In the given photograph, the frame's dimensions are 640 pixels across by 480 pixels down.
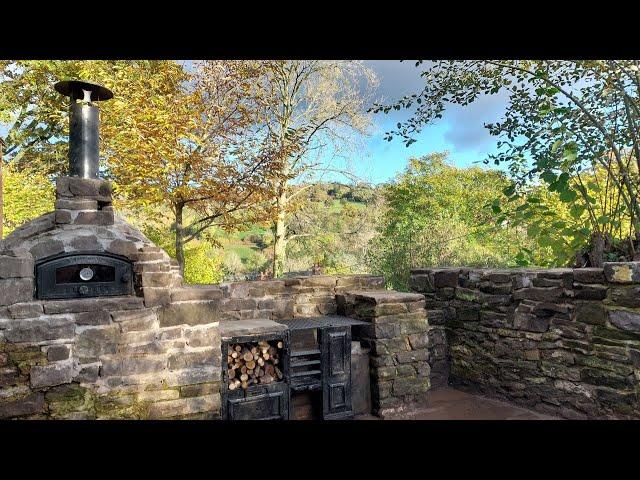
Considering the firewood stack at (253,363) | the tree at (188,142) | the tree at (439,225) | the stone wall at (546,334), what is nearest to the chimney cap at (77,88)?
the firewood stack at (253,363)

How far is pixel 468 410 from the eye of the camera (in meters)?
3.81

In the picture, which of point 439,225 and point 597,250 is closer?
point 597,250

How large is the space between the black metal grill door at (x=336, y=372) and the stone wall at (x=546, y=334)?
123 cm

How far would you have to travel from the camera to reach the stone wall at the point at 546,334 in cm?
318

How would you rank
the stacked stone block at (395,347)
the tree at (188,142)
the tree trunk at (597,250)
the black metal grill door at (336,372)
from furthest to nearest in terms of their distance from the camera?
the tree at (188,142)
the tree trunk at (597,250)
the stacked stone block at (395,347)
the black metal grill door at (336,372)

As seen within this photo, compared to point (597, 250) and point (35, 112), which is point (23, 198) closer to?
point (35, 112)

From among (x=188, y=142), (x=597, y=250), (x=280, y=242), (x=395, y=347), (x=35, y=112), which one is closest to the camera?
(x=395, y=347)

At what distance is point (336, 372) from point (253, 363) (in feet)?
2.20

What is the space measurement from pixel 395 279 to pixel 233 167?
3013 mm

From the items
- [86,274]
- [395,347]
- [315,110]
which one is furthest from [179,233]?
[315,110]

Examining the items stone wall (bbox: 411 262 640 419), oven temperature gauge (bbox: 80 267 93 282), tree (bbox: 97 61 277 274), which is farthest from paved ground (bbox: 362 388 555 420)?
tree (bbox: 97 61 277 274)

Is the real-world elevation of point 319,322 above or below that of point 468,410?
above

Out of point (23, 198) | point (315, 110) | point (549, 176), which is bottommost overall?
point (549, 176)

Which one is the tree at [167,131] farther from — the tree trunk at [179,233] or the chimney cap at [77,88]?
the chimney cap at [77,88]
